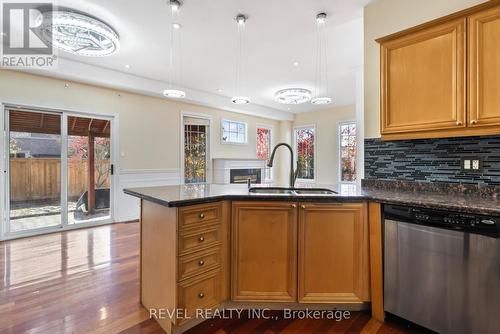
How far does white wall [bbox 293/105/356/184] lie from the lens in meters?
7.17

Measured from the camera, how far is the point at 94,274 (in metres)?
2.56

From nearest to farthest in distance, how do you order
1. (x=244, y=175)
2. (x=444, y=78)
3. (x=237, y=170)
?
(x=444, y=78)
(x=237, y=170)
(x=244, y=175)

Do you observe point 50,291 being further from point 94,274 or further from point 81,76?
point 81,76

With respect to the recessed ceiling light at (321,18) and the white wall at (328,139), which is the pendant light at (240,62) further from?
the white wall at (328,139)

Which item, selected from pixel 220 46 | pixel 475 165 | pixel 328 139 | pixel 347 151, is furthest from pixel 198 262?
pixel 328 139

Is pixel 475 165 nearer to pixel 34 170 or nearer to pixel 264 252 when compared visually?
pixel 264 252

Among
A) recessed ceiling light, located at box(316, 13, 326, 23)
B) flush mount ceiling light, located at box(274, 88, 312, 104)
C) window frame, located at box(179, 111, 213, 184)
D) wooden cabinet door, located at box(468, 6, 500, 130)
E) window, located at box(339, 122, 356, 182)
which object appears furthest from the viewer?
window, located at box(339, 122, 356, 182)

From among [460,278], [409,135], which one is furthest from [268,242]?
[409,135]

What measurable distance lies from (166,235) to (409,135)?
198cm

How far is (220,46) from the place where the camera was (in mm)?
3469

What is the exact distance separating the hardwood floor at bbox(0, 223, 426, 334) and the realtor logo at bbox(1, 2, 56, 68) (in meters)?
2.64

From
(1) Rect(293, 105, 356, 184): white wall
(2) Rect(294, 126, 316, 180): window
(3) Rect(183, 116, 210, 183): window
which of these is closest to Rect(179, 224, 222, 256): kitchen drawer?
(3) Rect(183, 116, 210, 183): window

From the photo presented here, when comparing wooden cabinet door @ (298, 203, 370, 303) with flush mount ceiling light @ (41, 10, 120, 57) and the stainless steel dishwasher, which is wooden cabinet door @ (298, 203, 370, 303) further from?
flush mount ceiling light @ (41, 10, 120, 57)

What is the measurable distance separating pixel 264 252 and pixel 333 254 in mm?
510
